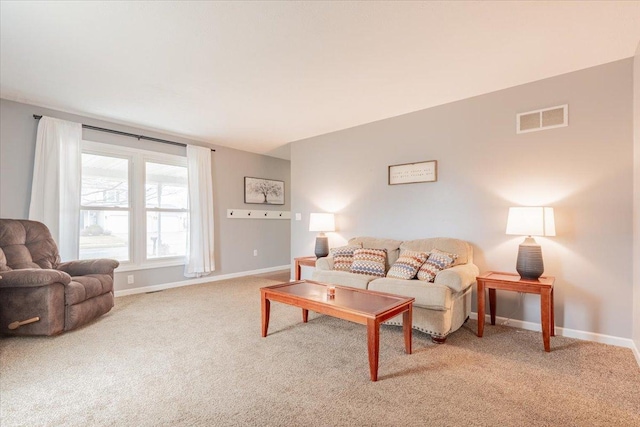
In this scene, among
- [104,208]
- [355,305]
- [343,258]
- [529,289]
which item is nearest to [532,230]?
[529,289]

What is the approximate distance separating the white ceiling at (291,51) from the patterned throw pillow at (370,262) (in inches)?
67.4

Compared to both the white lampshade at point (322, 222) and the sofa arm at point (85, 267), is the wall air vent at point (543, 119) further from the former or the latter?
the sofa arm at point (85, 267)

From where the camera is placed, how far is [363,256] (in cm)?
336

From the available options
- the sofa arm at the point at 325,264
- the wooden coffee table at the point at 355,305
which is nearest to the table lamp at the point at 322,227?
the sofa arm at the point at 325,264

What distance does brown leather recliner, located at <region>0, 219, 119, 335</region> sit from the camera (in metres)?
2.52

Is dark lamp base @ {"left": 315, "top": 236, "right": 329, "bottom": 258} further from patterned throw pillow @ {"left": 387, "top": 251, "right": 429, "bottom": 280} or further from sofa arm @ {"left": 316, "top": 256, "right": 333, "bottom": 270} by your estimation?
patterned throw pillow @ {"left": 387, "top": 251, "right": 429, "bottom": 280}

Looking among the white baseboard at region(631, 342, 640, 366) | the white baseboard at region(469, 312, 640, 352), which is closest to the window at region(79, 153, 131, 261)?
the white baseboard at region(469, 312, 640, 352)

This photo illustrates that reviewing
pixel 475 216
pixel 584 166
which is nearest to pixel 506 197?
pixel 475 216

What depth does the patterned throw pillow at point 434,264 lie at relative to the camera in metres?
2.76

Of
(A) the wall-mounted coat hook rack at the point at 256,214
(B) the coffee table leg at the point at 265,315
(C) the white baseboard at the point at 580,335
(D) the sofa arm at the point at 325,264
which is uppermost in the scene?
(A) the wall-mounted coat hook rack at the point at 256,214

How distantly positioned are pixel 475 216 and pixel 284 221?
403 centimetres

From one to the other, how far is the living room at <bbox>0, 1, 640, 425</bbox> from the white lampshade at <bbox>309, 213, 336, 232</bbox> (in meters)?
0.24

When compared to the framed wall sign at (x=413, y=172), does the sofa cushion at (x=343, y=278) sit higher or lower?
lower

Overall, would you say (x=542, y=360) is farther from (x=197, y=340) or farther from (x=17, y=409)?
(x=17, y=409)
